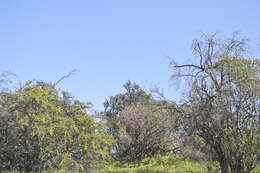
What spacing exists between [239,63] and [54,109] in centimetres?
723

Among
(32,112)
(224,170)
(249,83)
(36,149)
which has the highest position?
(249,83)

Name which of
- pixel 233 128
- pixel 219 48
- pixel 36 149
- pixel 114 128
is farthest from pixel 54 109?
pixel 114 128

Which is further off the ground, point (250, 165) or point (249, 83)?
point (249, 83)

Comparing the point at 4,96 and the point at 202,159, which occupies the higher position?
the point at 4,96

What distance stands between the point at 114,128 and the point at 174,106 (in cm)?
1349

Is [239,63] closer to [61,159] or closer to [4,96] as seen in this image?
[61,159]

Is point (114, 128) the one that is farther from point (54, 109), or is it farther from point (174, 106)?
point (54, 109)

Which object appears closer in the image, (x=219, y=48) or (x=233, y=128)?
(x=233, y=128)

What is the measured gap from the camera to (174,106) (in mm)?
13531

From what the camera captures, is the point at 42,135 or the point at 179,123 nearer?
the point at 42,135

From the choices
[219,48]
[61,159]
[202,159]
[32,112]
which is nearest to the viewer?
[32,112]

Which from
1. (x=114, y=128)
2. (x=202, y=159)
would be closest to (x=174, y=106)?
(x=202, y=159)

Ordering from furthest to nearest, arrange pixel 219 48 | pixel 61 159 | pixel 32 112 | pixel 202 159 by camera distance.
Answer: pixel 202 159 < pixel 219 48 < pixel 61 159 < pixel 32 112

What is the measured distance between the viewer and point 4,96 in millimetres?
11305
